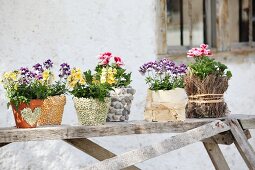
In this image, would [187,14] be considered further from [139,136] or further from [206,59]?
[206,59]

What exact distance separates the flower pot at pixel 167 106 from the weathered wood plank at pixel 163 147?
0.50 feet

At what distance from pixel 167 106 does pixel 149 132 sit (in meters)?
0.19

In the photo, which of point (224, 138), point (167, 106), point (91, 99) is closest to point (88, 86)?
point (91, 99)

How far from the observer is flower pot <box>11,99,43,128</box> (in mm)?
3701

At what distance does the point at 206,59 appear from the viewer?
407 cm

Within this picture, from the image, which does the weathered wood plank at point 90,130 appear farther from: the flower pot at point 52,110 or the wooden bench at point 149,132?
the flower pot at point 52,110

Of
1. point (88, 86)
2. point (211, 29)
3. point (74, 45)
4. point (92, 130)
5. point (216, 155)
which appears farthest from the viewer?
point (211, 29)

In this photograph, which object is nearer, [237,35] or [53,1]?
[53,1]

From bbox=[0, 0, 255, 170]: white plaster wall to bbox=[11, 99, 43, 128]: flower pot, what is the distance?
104cm

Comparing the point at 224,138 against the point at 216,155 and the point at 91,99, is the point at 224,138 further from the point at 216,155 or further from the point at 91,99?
the point at 91,99

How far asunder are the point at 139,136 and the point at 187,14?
140 cm

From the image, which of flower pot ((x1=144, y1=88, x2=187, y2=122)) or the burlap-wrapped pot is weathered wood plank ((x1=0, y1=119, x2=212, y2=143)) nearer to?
flower pot ((x1=144, y1=88, x2=187, y2=122))

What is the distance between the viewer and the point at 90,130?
368cm

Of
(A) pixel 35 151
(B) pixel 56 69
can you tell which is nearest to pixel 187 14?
(B) pixel 56 69
